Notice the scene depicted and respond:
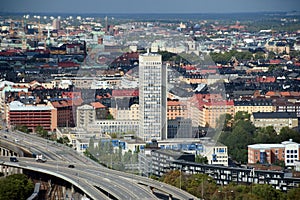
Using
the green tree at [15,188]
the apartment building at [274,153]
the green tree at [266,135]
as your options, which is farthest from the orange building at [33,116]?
the green tree at [15,188]

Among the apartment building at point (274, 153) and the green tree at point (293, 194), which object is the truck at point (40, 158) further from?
the green tree at point (293, 194)

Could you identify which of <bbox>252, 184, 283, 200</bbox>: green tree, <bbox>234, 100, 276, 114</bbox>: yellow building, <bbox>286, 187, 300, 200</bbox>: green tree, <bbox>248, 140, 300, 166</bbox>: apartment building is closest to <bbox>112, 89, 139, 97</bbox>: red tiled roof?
<bbox>234, 100, 276, 114</bbox>: yellow building

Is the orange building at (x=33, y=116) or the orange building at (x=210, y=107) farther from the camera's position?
the orange building at (x=33, y=116)

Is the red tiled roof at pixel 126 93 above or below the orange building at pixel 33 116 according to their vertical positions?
above

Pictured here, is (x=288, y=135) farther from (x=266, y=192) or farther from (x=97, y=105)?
(x=266, y=192)

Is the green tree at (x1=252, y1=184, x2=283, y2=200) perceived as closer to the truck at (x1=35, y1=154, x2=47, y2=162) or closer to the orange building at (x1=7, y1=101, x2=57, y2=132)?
the truck at (x1=35, y1=154, x2=47, y2=162)

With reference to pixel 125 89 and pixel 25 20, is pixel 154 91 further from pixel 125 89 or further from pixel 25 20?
pixel 25 20

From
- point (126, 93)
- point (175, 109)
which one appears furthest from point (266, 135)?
point (126, 93)
